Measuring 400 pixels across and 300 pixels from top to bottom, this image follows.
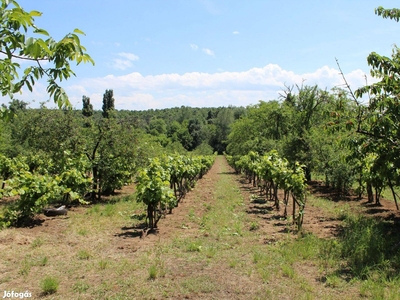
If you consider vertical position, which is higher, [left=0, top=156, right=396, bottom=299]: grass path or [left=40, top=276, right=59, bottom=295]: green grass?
[left=40, top=276, right=59, bottom=295]: green grass

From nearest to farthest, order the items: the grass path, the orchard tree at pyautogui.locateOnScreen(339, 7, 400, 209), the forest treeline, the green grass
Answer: the green grass, the grass path, the orchard tree at pyautogui.locateOnScreen(339, 7, 400, 209), the forest treeline

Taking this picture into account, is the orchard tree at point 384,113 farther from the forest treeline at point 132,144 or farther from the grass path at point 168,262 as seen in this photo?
the grass path at point 168,262

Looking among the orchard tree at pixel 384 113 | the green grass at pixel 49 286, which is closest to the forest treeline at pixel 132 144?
the orchard tree at pixel 384 113

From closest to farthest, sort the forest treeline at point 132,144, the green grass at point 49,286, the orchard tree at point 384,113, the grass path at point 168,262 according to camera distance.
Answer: the green grass at point 49,286, the grass path at point 168,262, the orchard tree at point 384,113, the forest treeline at point 132,144

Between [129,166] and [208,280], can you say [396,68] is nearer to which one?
[208,280]

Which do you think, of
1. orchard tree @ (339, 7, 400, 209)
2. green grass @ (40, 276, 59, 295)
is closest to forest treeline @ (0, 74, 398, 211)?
orchard tree @ (339, 7, 400, 209)

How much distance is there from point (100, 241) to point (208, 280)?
3.66 metres

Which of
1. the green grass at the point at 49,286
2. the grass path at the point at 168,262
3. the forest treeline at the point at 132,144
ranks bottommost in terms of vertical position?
the grass path at the point at 168,262

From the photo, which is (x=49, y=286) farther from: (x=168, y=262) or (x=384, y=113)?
(x=384, y=113)

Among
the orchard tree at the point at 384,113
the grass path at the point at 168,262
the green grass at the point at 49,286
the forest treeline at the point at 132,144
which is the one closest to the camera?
the green grass at the point at 49,286

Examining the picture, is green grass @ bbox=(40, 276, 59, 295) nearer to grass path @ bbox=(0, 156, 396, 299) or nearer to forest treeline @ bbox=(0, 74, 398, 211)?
grass path @ bbox=(0, 156, 396, 299)

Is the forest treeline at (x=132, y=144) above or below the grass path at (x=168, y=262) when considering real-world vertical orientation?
above

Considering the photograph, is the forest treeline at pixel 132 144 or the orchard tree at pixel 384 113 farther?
the forest treeline at pixel 132 144


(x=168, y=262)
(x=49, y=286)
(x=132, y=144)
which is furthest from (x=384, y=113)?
(x=132, y=144)
